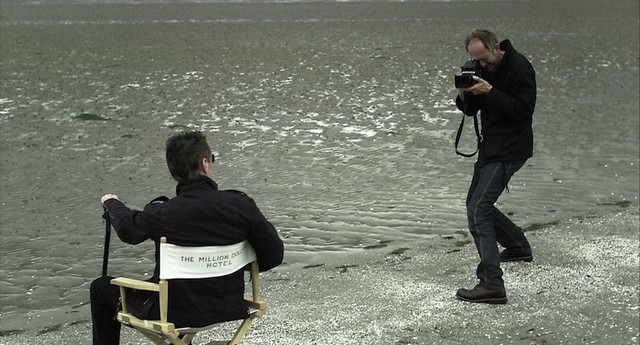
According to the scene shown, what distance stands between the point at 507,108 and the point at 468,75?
Answer: 302 millimetres

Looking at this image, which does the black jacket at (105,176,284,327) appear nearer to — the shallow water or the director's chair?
the director's chair

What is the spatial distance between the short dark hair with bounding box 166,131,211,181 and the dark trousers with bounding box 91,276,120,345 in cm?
59

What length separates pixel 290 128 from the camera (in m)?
12.1

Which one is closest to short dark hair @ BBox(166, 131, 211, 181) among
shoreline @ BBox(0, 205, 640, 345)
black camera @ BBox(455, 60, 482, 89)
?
shoreline @ BBox(0, 205, 640, 345)

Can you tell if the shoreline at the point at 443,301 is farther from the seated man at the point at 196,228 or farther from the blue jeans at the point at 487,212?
the seated man at the point at 196,228

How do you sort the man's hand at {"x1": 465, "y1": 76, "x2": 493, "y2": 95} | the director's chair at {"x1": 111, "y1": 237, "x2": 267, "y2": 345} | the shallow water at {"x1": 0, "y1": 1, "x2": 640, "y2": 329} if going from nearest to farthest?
the director's chair at {"x1": 111, "y1": 237, "x2": 267, "y2": 345}, the man's hand at {"x1": 465, "y1": 76, "x2": 493, "y2": 95}, the shallow water at {"x1": 0, "y1": 1, "x2": 640, "y2": 329}

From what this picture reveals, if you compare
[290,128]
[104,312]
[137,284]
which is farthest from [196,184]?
[290,128]

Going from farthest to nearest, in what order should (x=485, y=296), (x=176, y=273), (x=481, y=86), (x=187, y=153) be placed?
1. (x=485, y=296)
2. (x=481, y=86)
3. (x=187, y=153)
4. (x=176, y=273)

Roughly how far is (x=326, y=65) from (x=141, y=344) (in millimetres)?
11805

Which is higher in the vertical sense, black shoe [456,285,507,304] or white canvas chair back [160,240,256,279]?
white canvas chair back [160,240,256,279]

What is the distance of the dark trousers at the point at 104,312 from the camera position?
4.24 metres

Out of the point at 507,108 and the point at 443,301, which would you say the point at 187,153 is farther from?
the point at 443,301

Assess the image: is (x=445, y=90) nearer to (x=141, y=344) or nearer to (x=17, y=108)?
(x=17, y=108)

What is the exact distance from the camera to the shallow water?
8.01 m
